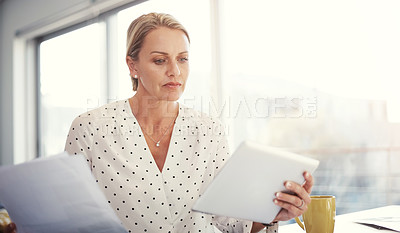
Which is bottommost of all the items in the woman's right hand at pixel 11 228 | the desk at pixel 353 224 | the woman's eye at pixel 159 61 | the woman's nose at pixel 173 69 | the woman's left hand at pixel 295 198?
the desk at pixel 353 224

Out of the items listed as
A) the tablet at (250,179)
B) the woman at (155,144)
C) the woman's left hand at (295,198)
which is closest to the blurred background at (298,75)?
the woman at (155,144)

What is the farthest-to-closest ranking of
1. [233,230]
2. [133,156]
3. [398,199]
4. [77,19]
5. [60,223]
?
[77,19]
[398,199]
[133,156]
[233,230]
[60,223]

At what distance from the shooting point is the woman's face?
1.38 m

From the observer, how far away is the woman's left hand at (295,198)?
889 millimetres

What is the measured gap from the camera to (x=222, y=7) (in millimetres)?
2988

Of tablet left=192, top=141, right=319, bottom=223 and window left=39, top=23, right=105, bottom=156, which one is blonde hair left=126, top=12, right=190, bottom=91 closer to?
tablet left=192, top=141, right=319, bottom=223

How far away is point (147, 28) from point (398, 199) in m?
1.86

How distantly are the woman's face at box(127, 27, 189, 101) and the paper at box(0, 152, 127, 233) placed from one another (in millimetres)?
624

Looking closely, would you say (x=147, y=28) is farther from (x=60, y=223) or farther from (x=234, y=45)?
(x=234, y=45)

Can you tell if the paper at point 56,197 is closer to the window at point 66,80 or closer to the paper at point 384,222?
the paper at point 384,222

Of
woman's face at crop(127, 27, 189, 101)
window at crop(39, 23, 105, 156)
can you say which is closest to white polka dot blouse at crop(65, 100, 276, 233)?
woman's face at crop(127, 27, 189, 101)

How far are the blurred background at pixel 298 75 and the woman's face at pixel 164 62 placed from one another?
1.45m

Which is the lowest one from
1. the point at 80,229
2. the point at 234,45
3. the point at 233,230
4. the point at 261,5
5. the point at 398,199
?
the point at 398,199

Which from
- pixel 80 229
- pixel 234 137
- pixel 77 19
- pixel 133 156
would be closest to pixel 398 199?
pixel 234 137
